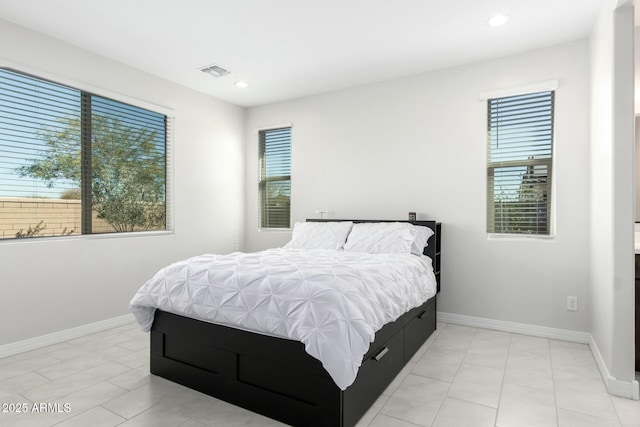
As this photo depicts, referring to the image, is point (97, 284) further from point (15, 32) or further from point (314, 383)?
point (314, 383)

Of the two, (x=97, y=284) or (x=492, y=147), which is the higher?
(x=492, y=147)

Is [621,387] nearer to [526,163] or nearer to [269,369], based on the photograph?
[526,163]

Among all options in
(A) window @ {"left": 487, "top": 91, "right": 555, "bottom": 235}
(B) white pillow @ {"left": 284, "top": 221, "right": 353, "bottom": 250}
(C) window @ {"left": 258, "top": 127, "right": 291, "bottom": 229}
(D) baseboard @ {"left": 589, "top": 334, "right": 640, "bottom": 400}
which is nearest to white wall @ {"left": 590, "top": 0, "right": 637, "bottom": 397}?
(D) baseboard @ {"left": 589, "top": 334, "right": 640, "bottom": 400}

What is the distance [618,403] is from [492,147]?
2.26 m

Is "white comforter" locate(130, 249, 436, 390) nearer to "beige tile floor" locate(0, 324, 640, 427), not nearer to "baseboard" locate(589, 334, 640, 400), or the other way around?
"beige tile floor" locate(0, 324, 640, 427)

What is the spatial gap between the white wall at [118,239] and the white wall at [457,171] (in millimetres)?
933

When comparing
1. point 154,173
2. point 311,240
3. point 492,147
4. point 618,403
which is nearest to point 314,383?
point 618,403

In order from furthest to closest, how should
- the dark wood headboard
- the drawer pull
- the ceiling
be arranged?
the dark wood headboard, the ceiling, the drawer pull

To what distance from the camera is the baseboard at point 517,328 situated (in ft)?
10.3

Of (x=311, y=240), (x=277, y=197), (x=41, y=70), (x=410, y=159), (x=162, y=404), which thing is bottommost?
(x=162, y=404)

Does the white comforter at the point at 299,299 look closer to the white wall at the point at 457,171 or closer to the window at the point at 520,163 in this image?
the white wall at the point at 457,171

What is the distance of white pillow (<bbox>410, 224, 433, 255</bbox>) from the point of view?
3318 mm

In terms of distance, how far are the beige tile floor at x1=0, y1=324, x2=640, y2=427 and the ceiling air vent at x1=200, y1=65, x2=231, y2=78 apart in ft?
8.91

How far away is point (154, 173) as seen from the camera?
401 cm
